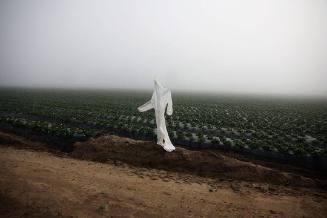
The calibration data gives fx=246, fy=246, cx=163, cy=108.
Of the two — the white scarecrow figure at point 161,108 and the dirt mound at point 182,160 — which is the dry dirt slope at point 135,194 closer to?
the dirt mound at point 182,160

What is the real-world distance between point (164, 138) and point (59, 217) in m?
5.78

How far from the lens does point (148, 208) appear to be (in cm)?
651

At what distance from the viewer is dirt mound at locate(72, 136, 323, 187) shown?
9.09 m

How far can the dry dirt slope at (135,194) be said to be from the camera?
20.8 ft

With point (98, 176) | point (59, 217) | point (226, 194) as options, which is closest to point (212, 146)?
point (226, 194)

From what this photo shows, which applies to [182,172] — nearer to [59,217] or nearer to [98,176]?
[98,176]

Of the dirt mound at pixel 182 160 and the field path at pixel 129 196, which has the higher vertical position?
the dirt mound at pixel 182 160

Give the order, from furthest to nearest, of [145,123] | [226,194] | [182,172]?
[145,123], [182,172], [226,194]

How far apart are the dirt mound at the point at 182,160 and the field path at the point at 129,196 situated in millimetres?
680

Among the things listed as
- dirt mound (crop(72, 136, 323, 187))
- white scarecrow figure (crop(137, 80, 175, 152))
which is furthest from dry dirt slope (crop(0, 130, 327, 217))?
white scarecrow figure (crop(137, 80, 175, 152))

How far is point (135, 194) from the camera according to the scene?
728 centimetres

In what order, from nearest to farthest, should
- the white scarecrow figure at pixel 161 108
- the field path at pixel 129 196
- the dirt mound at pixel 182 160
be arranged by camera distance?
the field path at pixel 129 196, the dirt mound at pixel 182 160, the white scarecrow figure at pixel 161 108

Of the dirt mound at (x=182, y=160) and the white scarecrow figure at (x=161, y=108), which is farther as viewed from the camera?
the white scarecrow figure at (x=161, y=108)

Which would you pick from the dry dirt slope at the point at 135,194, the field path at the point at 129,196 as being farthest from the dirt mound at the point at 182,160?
the field path at the point at 129,196
